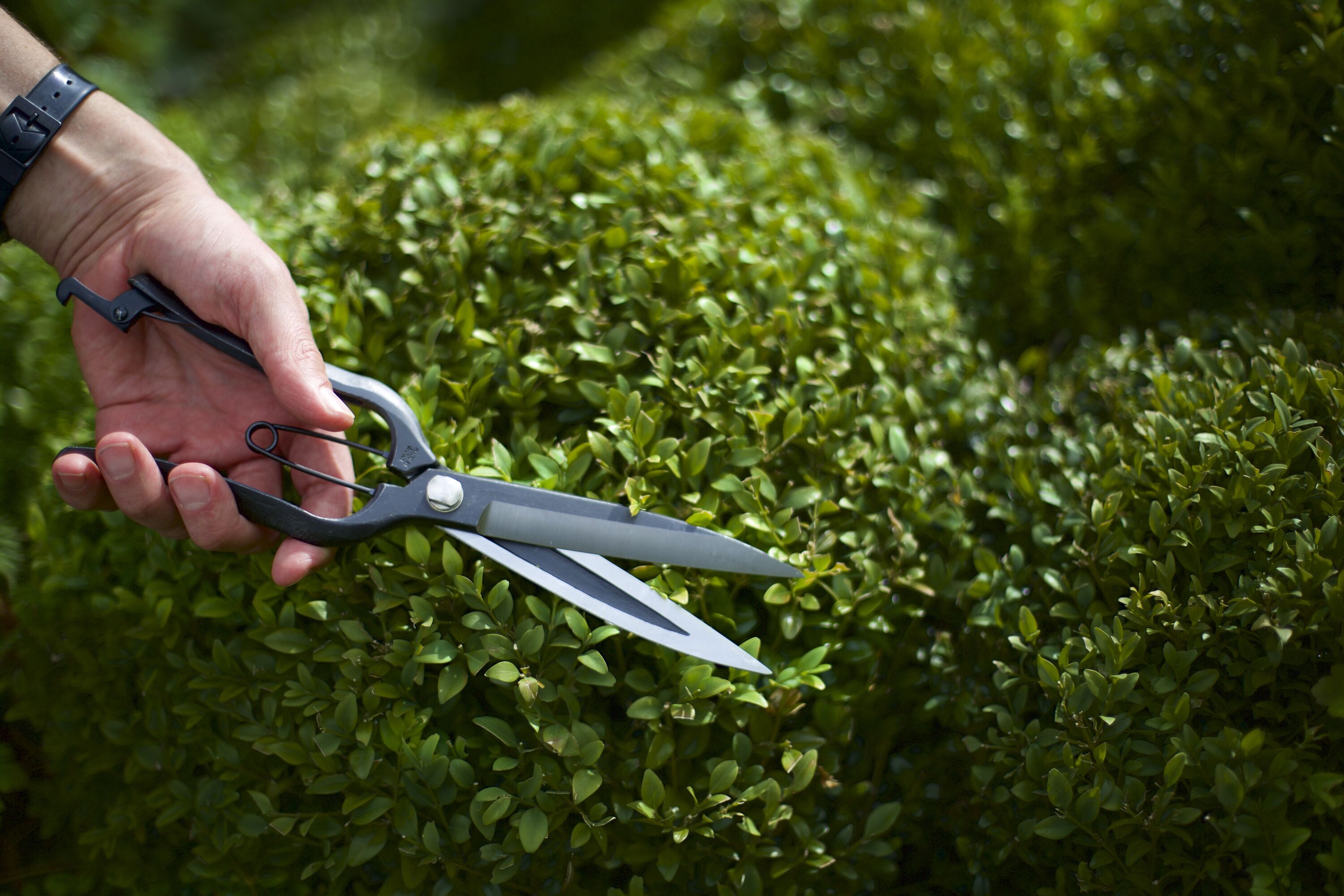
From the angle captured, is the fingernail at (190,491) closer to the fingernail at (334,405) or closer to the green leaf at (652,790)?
the fingernail at (334,405)

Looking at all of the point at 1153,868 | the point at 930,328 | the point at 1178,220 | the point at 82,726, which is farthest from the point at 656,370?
the point at 1178,220

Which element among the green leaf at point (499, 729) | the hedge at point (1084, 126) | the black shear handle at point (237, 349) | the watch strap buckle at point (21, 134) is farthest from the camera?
the hedge at point (1084, 126)

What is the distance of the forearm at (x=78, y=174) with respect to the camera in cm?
195

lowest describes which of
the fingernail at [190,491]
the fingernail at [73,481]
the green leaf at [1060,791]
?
the green leaf at [1060,791]

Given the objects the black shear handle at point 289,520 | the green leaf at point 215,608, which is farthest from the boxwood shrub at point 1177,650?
the green leaf at point 215,608

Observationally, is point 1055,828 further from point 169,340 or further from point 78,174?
point 78,174

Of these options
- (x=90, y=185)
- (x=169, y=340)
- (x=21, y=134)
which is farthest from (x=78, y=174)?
(x=169, y=340)

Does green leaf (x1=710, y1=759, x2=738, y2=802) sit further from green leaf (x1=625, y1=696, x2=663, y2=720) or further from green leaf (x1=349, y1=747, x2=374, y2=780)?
green leaf (x1=349, y1=747, x2=374, y2=780)

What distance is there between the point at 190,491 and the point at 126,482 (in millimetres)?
147

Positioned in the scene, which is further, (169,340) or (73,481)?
(169,340)

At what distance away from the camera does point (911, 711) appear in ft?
6.38

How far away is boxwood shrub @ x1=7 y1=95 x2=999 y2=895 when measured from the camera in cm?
158

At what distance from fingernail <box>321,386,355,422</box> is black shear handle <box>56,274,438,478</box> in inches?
3.6

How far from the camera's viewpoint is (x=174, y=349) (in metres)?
1.92
